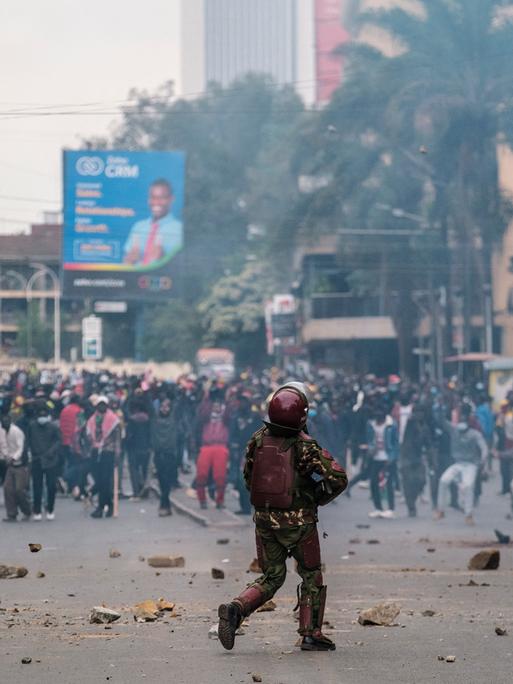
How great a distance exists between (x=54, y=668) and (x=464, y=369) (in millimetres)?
38605

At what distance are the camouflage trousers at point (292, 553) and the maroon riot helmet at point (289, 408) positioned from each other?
0.55m

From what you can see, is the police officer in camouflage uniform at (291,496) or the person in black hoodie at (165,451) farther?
the person in black hoodie at (165,451)

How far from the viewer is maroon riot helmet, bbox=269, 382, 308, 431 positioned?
7.70 meters

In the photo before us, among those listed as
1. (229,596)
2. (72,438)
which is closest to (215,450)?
(72,438)

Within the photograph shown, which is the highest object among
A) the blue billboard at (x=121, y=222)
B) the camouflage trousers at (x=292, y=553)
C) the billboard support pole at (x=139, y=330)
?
the blue billboard at (x=121, y=222)

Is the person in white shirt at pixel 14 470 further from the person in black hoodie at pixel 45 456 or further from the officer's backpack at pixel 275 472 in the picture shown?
the officer's backpack at pixel 275 472

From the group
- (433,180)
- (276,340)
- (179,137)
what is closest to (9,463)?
(433,180)

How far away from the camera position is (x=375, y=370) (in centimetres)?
6869

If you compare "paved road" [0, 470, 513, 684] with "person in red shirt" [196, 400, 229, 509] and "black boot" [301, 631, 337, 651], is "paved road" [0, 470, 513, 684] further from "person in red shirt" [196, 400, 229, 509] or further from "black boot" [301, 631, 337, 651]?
"person in red shirt" [196, 400, 229, 509]

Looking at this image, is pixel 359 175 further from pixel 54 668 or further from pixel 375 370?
pixel 54 668

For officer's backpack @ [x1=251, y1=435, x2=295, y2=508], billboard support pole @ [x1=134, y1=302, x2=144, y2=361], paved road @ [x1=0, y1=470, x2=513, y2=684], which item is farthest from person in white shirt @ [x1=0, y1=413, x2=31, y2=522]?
billboard support pole @ [x1=134, y1=302, x2=144, y2=361]

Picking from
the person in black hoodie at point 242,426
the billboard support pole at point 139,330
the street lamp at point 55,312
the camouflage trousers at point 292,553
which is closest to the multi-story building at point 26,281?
the street lamp at point 55,312

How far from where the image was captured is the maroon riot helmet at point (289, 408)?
7.70m

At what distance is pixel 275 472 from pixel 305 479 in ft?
0.54
